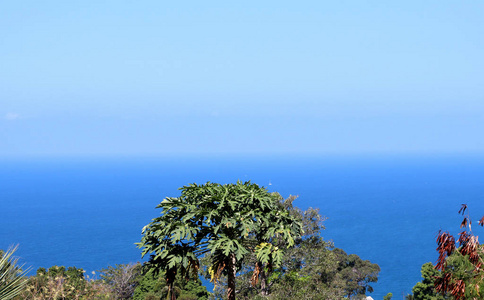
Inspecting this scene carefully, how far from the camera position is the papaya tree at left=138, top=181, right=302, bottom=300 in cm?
1112

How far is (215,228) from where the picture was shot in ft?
36.8

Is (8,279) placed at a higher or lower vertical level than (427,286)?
higher

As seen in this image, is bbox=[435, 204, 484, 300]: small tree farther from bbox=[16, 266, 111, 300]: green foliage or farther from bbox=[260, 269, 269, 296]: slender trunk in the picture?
bbox=[260, 269, 269, 296]: slender trunk

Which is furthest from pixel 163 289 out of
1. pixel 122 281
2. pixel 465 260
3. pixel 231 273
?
pixel 465 260

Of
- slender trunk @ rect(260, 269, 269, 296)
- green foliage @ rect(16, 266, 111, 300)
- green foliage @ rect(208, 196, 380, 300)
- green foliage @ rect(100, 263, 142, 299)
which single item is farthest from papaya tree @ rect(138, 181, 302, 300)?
green foliage @ rect(100, 263, 142, 299)

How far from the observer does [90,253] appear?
133250 mm

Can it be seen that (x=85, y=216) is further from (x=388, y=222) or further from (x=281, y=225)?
(x=281, y=225)

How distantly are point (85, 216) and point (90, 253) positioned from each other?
2183 inches

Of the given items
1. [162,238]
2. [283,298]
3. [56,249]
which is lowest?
[56,249]

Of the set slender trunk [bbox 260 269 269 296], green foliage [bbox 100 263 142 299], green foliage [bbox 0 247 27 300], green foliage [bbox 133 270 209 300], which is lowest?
green foliage [bbox 100 263 142 299]

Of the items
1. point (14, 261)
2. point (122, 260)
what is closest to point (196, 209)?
point (14, 261)

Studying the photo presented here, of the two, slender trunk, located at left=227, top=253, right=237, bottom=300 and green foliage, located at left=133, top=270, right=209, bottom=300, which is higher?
slender trunk, located at left=227, top=253, right=237, bottom=300

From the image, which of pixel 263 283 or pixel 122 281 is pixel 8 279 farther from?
pixel 122 281

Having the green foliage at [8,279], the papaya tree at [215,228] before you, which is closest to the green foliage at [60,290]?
the green foliage at [8,279]
